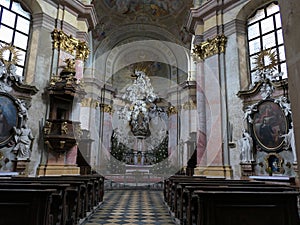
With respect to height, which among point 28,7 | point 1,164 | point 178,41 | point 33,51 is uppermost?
point 178,41

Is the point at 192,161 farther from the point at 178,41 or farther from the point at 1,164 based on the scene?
the point at 1,164

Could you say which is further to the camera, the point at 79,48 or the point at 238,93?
the point at 79,48

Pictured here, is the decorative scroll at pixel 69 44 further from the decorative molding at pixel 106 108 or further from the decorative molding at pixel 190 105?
the decorative molding at pixel 190 105

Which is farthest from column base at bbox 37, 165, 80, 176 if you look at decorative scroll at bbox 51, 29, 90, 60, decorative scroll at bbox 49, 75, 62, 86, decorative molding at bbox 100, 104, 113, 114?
decorative molding at bbox 100, 104, 113, 114

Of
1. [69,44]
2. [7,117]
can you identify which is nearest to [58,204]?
[7,117]

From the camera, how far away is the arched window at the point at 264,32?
29.2 feet

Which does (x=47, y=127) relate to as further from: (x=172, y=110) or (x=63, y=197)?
(x=172, y=110)

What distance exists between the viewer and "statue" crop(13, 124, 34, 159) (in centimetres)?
764

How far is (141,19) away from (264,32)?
874cm

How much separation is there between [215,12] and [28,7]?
684 cm

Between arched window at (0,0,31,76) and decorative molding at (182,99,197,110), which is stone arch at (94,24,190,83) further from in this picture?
arched window at (0,0,31,76)

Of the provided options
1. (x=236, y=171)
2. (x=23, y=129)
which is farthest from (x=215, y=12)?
(x=23, y=129)

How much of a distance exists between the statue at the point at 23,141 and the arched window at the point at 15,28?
219 centimetres

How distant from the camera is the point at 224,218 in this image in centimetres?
288
